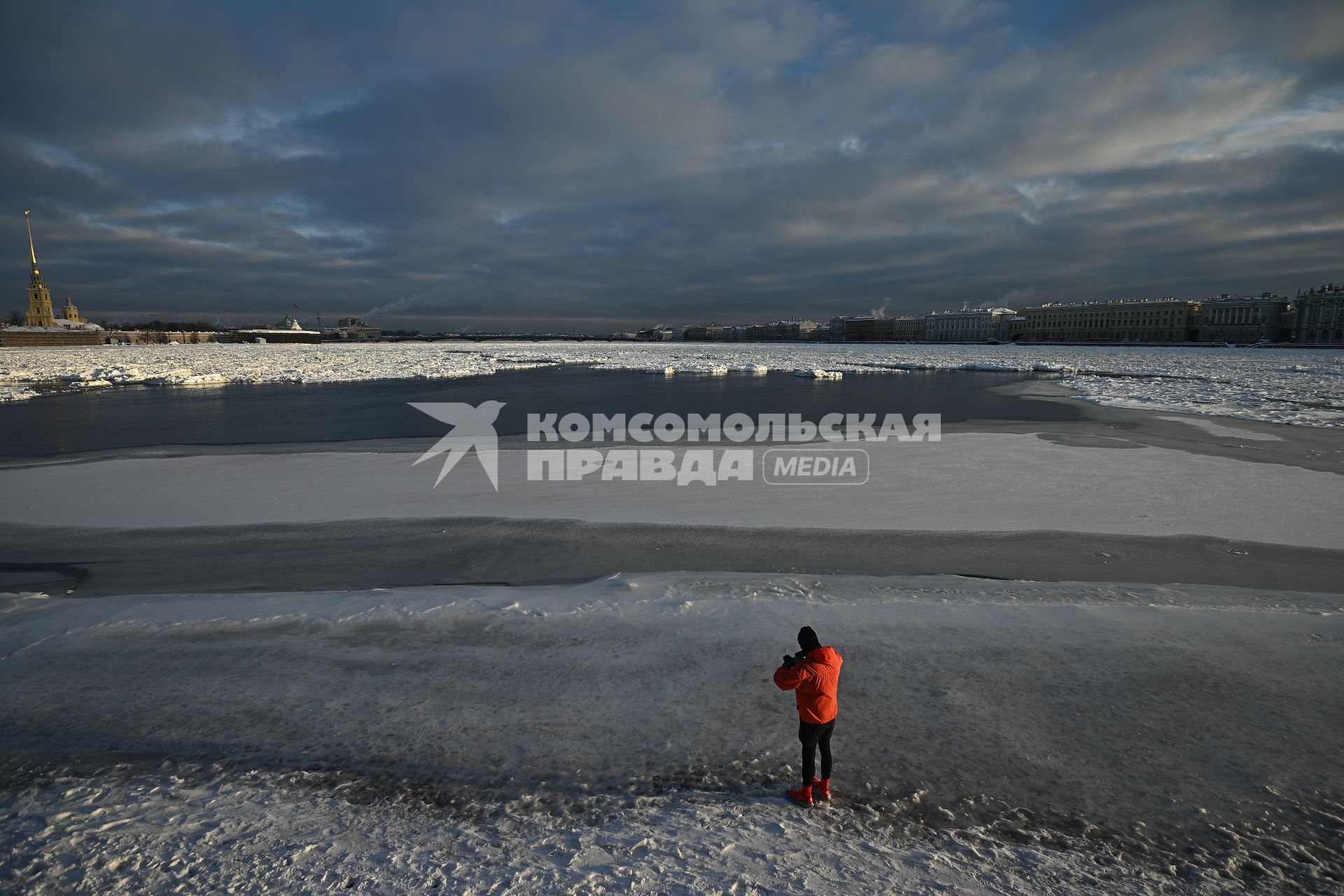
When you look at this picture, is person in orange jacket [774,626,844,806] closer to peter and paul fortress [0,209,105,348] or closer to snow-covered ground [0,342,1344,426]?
snow-covered ground [0,342,1344,426]

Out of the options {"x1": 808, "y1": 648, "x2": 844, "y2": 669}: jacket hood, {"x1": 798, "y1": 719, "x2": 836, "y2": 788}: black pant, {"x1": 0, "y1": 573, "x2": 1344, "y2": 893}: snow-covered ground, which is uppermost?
{"x1": 808, "y1": 648, "x2": 844, "y2": 669}: jacket hood

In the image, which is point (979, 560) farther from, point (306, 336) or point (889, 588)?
point (306, 336)

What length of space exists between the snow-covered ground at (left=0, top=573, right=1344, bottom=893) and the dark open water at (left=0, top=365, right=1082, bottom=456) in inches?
394

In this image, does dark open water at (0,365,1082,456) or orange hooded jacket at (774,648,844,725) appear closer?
orange hooded jacket at (774,648,844,725)

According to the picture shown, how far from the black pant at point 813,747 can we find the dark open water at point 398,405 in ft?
39.8

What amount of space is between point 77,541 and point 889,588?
760cm

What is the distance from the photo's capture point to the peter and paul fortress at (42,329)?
83750 mm

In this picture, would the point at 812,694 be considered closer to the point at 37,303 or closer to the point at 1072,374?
the point at 1072,374

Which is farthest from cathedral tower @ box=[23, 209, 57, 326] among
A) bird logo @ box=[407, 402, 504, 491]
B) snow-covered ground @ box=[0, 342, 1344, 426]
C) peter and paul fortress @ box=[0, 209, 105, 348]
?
bird logo @ box=[407, 402, 504, 491]

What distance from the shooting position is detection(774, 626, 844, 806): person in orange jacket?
2646 millimetres

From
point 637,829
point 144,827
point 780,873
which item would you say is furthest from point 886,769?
point 144,827

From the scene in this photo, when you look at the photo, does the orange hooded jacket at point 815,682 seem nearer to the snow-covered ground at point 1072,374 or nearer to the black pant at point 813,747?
the black pant at point 813,747

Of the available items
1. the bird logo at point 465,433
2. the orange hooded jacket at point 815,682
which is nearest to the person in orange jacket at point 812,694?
the orange hooded jacket at point 815,682

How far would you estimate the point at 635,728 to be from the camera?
3318 millimetres
